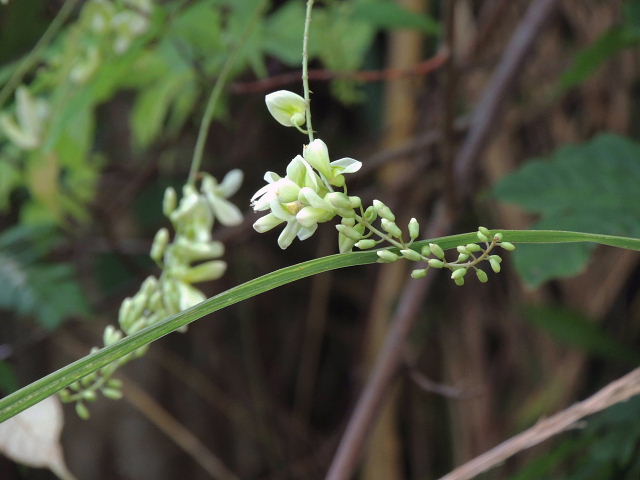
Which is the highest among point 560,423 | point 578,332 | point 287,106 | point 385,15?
point 385,15

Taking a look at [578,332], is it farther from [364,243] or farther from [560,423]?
[364,243]

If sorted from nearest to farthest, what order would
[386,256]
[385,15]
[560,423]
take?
[386,256] → [560,423] → [385,15]

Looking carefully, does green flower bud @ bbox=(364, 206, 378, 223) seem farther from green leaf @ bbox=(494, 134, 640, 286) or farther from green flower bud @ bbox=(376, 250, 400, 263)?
green leaf @ bbox=(494, 134, 640, 286)

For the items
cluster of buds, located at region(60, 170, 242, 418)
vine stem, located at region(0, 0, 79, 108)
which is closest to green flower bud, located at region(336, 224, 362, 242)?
cluster of buds, located at region(60, 170, 242, 418)

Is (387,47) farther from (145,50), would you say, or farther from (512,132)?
(145,50)

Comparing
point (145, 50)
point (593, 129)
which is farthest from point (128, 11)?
point (593, 129)

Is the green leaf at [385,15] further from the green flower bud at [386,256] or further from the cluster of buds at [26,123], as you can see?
the green flower bud at [386,256]

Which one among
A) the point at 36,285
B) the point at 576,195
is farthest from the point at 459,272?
the point at 36,285
